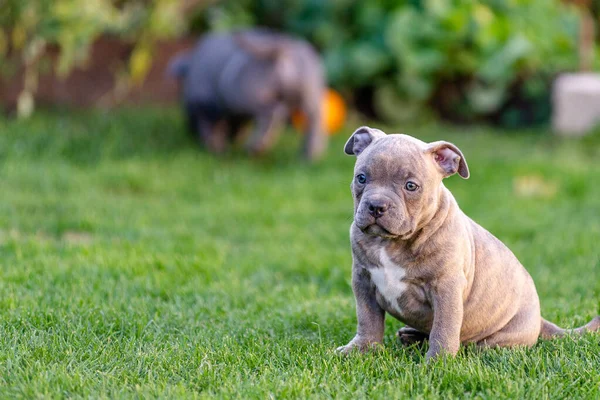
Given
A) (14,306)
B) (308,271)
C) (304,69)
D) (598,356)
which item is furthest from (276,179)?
(598,356)

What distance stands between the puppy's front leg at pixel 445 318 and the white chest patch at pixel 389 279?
0.52 feet

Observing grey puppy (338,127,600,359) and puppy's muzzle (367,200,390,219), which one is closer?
puppy's muzzle (367,200,390,219)

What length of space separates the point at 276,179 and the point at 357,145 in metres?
4.71

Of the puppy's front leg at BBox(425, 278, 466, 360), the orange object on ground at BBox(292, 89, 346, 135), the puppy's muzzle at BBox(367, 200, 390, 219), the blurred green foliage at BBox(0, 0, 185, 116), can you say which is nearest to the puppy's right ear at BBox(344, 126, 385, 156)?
the puppy's muzzle at BBox(367, 200, 390, 219)

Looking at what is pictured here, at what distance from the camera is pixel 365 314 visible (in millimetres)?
3854

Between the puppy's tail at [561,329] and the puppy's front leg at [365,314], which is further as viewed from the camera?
the puppy's tail at [561,329]

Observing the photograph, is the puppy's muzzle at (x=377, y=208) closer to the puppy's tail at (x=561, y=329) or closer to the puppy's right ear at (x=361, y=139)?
the puppy's right ear at (x=361, y=139)

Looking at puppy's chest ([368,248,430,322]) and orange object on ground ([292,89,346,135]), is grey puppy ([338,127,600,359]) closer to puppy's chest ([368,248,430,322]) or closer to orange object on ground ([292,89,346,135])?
puppy's chest ([368,248,430,322])

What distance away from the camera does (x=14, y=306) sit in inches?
167

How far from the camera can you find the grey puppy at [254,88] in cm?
882

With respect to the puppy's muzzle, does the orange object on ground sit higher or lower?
lower

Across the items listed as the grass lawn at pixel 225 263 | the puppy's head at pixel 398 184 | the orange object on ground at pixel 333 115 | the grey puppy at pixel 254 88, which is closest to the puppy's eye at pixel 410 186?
the puppy's head at pixel 398 184

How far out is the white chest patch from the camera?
368 centimetres

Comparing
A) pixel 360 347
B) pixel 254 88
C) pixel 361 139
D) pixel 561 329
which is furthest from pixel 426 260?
pixel 254 88
